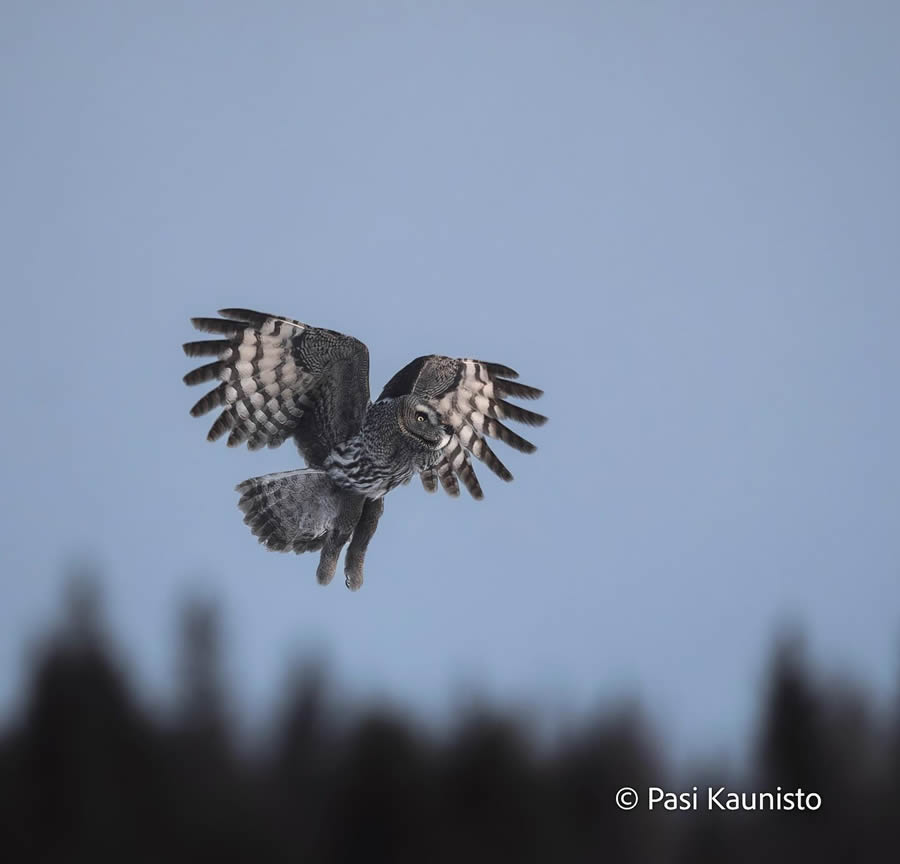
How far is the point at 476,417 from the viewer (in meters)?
8.55

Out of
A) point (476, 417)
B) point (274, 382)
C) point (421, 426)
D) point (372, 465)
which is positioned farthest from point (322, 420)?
point (476, 417)

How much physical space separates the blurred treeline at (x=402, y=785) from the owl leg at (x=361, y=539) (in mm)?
5341

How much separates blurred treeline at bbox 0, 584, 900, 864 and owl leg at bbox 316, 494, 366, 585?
5425 millimetres

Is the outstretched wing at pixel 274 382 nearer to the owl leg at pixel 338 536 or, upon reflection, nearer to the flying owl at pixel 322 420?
the flying owl at pixel 322 420

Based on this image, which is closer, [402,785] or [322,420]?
[322,420]

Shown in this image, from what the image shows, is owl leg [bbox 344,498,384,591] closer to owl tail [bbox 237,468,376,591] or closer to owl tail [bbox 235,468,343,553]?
owl tail [bbox 237,468,376,591]

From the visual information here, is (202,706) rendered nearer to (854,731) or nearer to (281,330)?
(854,731)

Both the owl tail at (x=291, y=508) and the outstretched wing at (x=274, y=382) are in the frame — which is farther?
the owl tail at (x=291, y=508)

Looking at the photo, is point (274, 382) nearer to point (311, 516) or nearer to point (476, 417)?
point (311, 516)

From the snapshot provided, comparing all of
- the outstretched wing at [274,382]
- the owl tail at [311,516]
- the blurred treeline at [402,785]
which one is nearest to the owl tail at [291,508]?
the owl tail at [311,516]

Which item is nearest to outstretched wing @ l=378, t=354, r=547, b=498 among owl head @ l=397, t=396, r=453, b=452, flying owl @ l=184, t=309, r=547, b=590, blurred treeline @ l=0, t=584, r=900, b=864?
flying owl @ l=184, t=309, r=547, b=590

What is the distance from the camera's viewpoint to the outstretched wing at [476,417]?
27.5ft

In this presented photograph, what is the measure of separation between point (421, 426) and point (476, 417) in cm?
70


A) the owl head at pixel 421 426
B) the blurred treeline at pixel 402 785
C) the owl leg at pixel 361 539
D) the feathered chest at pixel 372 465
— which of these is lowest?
the blurred treeline at pixel 402 785
